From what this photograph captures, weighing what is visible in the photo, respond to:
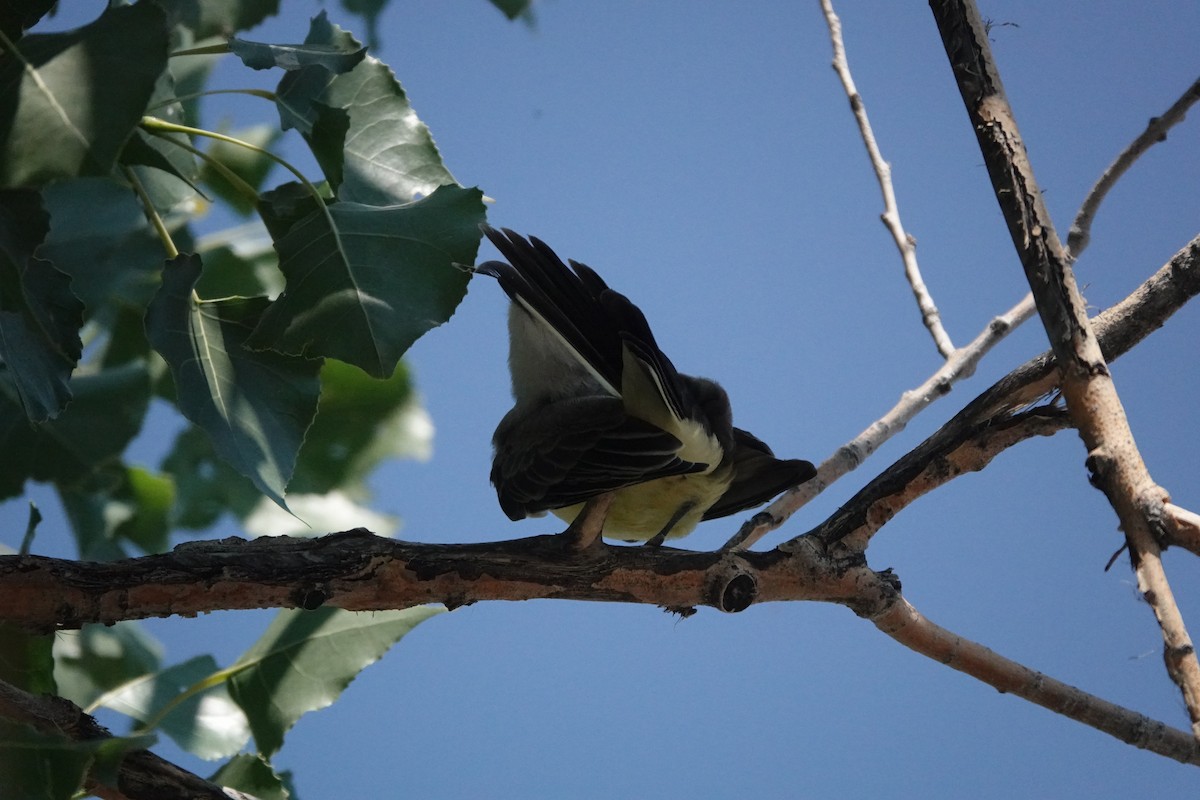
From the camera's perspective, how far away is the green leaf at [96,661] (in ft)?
4.75

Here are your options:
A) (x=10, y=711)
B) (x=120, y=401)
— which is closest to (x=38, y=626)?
(x=10, y=711)

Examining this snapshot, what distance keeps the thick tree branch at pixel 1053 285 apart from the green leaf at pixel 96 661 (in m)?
1.21

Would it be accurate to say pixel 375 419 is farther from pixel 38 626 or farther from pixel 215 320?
pixel 38 626

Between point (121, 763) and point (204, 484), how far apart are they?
0.64m

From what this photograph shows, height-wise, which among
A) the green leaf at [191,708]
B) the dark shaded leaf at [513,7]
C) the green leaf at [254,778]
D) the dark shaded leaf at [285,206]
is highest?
the dark shaded leaf at [513,7]

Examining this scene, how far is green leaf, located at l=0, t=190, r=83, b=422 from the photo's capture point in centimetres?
85

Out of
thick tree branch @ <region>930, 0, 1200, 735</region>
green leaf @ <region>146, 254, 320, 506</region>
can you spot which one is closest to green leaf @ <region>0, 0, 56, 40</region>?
green leaf @ <region>146, 254, 320, 506</region>

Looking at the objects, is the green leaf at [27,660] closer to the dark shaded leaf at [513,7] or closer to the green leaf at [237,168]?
the green leaf at [237,168]

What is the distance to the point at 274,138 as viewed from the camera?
1735 mm

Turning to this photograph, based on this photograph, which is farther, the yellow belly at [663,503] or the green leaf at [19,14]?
the yellow belly at [663,503]

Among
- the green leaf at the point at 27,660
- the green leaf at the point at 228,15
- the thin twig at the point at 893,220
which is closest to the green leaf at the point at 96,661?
the green leaf at the point at 27,660

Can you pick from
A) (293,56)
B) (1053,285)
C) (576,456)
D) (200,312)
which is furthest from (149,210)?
(1053,285)

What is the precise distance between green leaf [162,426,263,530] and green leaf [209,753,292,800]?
1.39 ft

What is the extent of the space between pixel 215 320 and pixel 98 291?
0.89 feet
